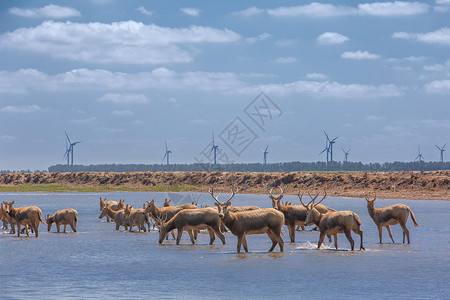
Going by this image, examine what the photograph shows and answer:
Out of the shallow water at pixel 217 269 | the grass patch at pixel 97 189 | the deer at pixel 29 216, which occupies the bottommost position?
the shallow water at pixel 217 269

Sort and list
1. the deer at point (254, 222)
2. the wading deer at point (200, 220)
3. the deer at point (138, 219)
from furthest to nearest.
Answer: the deer at point (138, 219) → the wading deer at point (200, 220) → the deer at point (254, 222)

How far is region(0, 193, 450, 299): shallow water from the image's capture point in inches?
586

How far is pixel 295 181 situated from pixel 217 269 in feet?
220

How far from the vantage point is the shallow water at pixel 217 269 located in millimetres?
14875

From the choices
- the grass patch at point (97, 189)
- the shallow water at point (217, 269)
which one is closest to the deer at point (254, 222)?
the shallow water at point (217, 269)

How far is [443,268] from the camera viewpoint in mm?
18047

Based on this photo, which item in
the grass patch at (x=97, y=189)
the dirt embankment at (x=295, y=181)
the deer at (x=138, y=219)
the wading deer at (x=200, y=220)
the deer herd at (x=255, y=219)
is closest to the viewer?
the deer herd at (x=255, y=219)

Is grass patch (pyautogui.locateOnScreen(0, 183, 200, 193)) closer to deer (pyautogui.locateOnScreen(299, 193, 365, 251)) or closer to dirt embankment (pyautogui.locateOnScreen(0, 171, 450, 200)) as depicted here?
dirt embankment (pyautogui.locateOnScreen(0, 171, 450, 200))

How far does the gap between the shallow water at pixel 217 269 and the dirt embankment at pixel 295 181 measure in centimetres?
2794

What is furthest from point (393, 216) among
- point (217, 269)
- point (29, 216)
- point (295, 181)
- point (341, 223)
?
point (295, 181)

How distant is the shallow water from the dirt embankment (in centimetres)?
2794

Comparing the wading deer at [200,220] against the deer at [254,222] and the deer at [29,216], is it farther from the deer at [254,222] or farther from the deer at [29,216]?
the deer at [29,216]

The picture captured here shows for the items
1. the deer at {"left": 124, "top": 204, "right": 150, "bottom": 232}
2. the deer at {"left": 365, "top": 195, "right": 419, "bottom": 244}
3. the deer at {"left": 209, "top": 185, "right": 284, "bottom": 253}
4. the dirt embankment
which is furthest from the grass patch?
the deer at {"left": 209, "top": 185, "right": 284, "bottom": 253}

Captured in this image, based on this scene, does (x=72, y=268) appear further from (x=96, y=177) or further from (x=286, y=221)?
(x=96, y=177)
